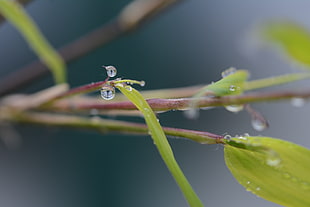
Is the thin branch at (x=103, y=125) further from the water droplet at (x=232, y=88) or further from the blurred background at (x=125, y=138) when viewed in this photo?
the blurred background at (x=125, y=138)

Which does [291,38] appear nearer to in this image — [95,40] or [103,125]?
[103,125]

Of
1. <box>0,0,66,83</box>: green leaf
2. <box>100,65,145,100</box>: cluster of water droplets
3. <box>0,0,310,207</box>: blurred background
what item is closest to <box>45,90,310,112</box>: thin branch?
<box>100,65,145,100</box>: cluster of water droplets

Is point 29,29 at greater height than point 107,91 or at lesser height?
greater

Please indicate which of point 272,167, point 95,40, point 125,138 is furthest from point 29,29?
point 125,138

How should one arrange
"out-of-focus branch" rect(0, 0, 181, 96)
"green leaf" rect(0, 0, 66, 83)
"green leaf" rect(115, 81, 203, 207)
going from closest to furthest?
"green leaf" rect(115, 81, 203, 207), "green leaf" rect(0, 0, 66, 83), "out-of-focus branch" rect(0, 0, 181, 96)

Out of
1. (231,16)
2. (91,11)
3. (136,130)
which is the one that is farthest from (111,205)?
(136,130)

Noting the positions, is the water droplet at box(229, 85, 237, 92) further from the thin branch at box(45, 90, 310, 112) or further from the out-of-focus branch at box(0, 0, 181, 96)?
the out-of-focus branch at box(0, 0, 181, 96)

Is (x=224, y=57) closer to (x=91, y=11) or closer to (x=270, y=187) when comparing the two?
(x=91, y=11)
